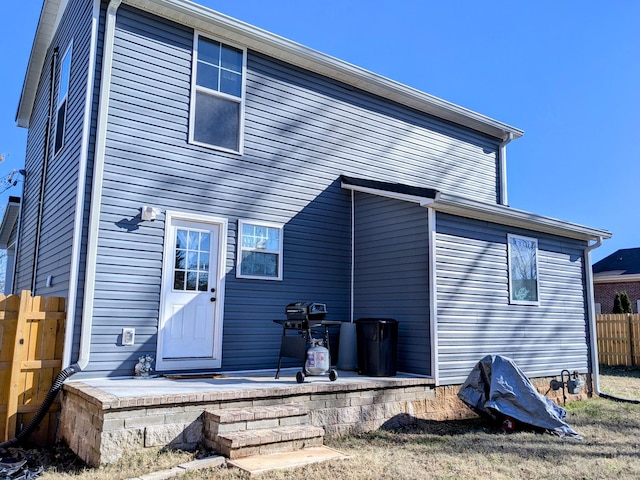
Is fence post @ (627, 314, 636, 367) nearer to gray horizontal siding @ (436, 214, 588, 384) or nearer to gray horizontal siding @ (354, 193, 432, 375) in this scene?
gray horizontal siding @ (436, 214, 588, 384)

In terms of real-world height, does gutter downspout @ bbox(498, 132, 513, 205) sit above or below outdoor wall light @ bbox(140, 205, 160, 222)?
above

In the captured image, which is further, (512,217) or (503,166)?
(503,166)

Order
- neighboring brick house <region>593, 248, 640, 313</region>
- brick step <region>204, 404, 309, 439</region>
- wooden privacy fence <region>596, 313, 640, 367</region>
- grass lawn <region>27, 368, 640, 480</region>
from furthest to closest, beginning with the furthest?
neighboring brick house <region>593, 248, 640, 313</region>, wooden privacy fence <region>596, 313, 640, 367</region>, brick step <region>204, 404, 309, 439</region>, grass lawn <region>27, 368, 640, 480</region>

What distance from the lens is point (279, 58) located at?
7605 millimetres

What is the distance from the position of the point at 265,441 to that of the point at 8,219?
9.44 metres

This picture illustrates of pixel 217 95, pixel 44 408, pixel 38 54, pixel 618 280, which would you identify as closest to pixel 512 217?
pixel 217 95

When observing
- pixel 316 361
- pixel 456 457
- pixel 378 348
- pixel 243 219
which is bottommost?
pixel 456 457

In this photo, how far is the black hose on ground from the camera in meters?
5.02

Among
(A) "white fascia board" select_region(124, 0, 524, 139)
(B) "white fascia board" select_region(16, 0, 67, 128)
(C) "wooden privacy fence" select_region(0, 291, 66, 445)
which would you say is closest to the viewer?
(C) "wooden privacy fence" select_region(0, 291, 66, 445)

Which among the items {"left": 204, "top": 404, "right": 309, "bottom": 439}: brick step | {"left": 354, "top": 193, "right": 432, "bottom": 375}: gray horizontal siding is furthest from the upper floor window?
{"left": 204, "top": 404, "right": 309, "bottom": 439}: brick step

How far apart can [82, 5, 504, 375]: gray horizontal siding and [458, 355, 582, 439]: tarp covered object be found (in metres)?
2.38

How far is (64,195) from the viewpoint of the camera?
6.62 metres

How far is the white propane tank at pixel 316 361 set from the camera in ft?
19.1

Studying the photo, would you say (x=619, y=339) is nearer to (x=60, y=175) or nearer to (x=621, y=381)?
(x=621, y=381)
